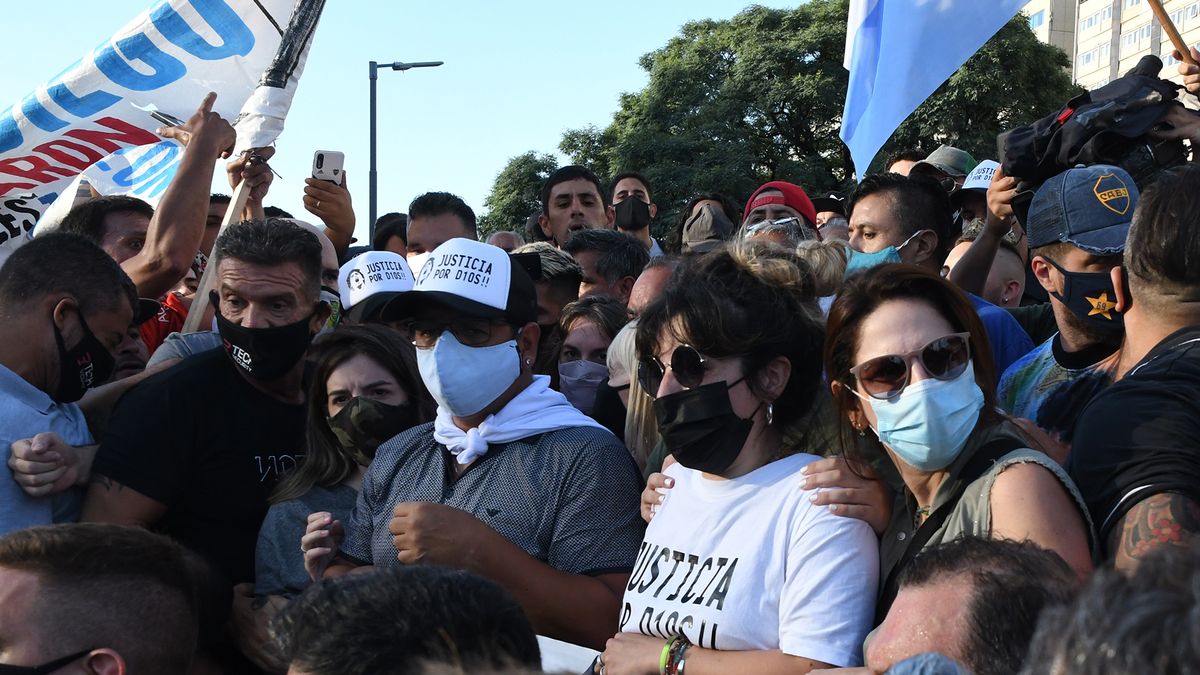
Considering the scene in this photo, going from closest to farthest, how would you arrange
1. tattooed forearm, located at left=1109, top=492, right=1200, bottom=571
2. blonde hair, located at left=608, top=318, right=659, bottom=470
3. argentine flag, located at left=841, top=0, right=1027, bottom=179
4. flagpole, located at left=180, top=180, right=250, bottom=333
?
tattooed forearm, located at left=1109, top=492, right=1200, bottom=571 < blonde hair, located at left=608, top=318, right=659, bottom=470 < flagpole, located at left=180, top=180, right=250, bottom=333 < argentine flag, located at left=841, top=0, right=1027, bottom=179

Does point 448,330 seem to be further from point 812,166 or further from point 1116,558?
point 812,166

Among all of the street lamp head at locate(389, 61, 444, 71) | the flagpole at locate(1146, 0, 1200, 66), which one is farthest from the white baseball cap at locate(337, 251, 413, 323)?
the street lamp head at locate(389, 61, 444, 71)

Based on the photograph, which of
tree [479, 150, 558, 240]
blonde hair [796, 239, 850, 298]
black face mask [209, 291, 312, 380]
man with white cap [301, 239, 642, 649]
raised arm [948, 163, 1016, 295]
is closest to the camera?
man with white cap [301, 239, 642, 649]

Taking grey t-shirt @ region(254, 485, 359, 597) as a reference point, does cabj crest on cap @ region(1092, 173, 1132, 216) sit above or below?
above

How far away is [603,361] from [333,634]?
137 inches

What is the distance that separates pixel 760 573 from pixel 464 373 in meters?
1.24

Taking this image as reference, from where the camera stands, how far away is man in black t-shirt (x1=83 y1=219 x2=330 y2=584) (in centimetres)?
385

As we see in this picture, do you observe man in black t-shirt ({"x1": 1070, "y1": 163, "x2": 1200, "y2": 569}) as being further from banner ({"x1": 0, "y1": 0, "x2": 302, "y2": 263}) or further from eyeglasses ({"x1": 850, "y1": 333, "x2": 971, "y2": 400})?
banner ({"x1": 0, "y1": 0, "x2": 302, "y2": 263})

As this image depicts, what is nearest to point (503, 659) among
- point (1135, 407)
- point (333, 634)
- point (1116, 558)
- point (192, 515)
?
point (333, 634)

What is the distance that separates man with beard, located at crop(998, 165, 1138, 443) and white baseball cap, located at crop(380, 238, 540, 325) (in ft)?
5.12

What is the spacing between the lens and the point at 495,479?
3422 mm

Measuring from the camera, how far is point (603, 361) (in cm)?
522

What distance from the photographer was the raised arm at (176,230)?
5000 millimetres

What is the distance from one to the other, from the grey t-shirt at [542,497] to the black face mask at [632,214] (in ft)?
17.9
